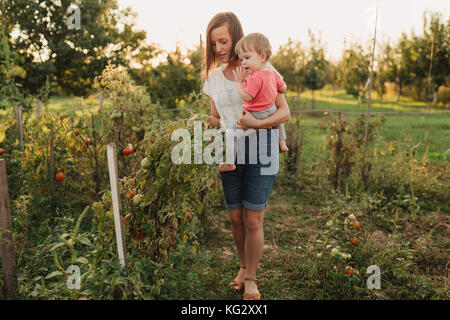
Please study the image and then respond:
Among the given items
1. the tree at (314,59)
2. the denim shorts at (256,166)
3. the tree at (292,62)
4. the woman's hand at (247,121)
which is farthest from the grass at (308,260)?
the tree at (292,62)

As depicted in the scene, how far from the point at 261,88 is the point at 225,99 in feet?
0.83

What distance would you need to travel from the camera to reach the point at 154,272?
2.07 m

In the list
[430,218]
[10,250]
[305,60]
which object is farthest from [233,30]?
[305,60]

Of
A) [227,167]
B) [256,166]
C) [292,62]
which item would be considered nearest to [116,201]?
[227,167]

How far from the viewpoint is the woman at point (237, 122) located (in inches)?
84.9

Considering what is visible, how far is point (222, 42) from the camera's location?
7.18 feet

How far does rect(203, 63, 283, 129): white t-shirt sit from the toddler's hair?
24 cm

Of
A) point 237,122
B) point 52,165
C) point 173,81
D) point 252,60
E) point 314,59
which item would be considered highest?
point 314,59

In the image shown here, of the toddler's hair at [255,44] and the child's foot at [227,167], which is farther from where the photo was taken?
the child's foot at [227,167]

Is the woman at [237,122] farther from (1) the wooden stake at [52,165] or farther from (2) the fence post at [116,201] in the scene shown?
(1) the wooden stake at [52,165]

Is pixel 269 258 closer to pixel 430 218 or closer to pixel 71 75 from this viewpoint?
pixel 430 218

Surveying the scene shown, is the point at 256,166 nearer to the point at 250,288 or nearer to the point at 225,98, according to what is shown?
the point at 225,98

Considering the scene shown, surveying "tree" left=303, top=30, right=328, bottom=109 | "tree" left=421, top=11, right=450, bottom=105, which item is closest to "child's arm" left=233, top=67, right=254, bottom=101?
"tree" left=421, top=11, right=450, bottom=105

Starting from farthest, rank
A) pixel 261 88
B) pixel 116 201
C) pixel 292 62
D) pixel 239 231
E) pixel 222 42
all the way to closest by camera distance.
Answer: pixel 292 62 < pixel 239 231 < pixel 222 42 < pixel 261 88 < pixel 116 201
